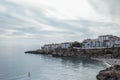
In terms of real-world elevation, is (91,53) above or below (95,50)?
below

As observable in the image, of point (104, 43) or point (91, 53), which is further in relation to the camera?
point (104, 43)

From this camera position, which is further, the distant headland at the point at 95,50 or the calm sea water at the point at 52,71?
the distant headland at the point at 95,50

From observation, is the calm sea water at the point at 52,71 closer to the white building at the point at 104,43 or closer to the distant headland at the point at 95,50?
the distant headland at the point at 95,50

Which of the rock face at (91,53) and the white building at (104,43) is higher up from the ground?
the white building at (104,43)

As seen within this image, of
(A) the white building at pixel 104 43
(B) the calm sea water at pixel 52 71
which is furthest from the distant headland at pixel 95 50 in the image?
(B) the calm sea water at pixel 52 71

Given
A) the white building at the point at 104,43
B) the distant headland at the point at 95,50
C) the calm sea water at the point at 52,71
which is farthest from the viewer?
the white building at the point at 104,43

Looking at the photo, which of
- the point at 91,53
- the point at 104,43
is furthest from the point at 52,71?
the point at 104,43

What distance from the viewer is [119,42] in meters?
162

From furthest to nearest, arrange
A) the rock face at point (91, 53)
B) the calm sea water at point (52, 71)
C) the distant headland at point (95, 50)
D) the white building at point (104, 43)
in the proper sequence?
the white building at point (104, 43)
the distant headland at point (95, 50)
the rock face at point (91, 53)
the calm sea water at point (52, 71)

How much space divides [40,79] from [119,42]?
4410 inches

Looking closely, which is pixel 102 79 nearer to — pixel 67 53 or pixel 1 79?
pixel 1 79

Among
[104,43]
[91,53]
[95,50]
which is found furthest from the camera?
[104,43]

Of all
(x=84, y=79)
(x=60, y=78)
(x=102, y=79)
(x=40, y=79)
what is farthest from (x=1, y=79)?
(x=102, y=79)

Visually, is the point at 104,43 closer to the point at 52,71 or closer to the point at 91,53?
the point at 91,53
